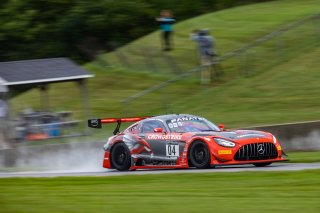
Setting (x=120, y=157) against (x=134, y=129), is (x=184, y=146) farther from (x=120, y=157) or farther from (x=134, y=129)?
(x=120, y=157)

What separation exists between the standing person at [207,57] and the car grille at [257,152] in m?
13.4

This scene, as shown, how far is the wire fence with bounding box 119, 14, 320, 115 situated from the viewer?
30.3 metres

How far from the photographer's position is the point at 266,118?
2534cm

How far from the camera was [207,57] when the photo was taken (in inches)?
1208

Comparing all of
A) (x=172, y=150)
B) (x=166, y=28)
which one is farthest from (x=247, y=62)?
(x=172, y=150)

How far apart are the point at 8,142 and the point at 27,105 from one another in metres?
6.21

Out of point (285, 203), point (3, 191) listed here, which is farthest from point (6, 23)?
point (285, 203)

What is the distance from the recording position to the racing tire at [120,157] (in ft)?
63.1

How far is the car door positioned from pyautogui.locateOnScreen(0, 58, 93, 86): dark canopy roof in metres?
8.47

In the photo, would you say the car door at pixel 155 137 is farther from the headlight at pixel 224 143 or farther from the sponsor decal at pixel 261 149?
the sponsor decal at pixel 261 149

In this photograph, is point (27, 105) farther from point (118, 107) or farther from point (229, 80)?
point (229, 80)

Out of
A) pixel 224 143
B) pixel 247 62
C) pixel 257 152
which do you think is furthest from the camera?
pixel 247 62

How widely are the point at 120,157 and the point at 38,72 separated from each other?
926 cm

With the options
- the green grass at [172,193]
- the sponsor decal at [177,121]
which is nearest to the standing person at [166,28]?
the sponsor decal at [177,121]
